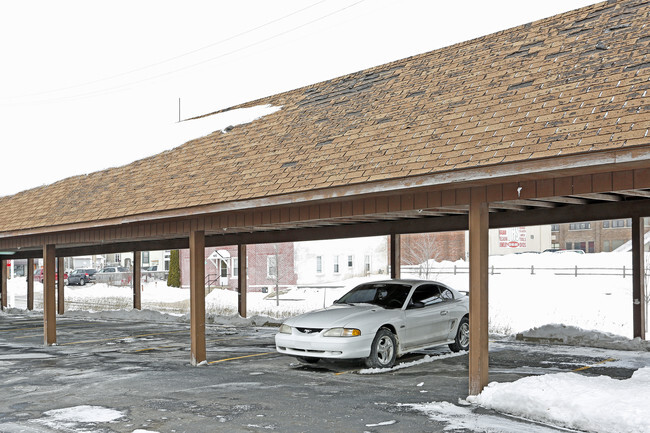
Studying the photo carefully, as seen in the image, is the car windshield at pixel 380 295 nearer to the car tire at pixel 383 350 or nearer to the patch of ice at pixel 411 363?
the car tire at pixel 383 350

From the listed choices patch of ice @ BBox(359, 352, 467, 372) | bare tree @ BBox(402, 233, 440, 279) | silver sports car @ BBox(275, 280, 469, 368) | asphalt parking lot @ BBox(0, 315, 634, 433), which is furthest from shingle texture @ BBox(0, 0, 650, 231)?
bare tree @ BBox(402, 233, 440, 279)

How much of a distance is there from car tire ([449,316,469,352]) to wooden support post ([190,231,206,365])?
518 centimetres

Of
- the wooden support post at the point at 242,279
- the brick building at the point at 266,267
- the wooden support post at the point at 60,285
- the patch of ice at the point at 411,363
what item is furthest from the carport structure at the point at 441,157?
the brick building at the point at 266,267

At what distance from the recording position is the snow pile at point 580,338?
14.6 m

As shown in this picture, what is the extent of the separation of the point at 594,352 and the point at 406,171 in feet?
25.0

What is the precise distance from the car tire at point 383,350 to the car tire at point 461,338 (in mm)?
2252

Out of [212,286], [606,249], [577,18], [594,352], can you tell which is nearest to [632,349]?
[594,352]

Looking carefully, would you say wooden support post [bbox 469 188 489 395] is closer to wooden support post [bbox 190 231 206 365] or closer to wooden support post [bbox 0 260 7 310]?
wooden support post [bbox 190 231 206 365]

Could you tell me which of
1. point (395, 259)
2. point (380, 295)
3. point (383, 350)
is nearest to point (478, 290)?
point (383, 350)

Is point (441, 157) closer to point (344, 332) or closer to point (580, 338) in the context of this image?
point (344, 332)

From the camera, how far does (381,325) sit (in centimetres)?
1188

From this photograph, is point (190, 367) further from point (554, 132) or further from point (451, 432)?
point (554, 132)

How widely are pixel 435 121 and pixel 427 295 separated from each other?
4.34m

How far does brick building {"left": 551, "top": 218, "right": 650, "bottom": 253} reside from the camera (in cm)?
7006
